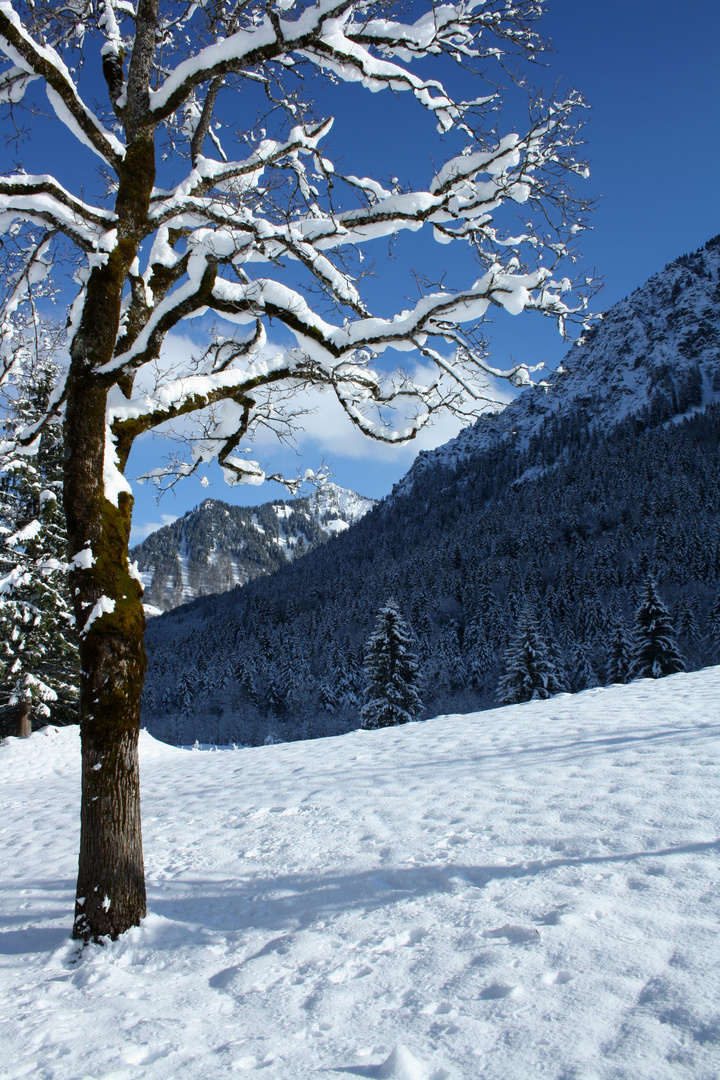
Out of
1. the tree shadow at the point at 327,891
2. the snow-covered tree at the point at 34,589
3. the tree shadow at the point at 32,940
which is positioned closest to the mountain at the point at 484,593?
the tree shadow at the point at 327,891

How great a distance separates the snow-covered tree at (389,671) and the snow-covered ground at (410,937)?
76.6 feet

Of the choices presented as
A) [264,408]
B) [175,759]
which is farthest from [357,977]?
[175,759]

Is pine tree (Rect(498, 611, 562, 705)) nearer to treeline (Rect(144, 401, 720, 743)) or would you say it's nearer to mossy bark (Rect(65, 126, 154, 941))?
treeline (Rect(144, 401, 720, 743))

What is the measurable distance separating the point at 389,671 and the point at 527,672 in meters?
8.77

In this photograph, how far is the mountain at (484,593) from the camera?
56.9 m

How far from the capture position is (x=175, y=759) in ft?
36.2

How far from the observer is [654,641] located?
31.7m

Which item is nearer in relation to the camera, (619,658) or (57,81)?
(57,81)

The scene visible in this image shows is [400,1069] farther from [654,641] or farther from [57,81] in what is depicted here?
[654,641]

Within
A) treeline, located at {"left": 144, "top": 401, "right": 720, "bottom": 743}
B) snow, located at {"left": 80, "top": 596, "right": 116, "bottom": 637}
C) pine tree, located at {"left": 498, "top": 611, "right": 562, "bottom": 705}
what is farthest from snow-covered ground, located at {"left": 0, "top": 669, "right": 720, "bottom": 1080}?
treeline, located at {"left": 144, "top": 401, "right": 720, "bottom": 743}

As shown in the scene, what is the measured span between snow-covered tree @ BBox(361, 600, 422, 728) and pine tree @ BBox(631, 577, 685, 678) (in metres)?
14.6

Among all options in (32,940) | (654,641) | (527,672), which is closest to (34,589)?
(32,940)

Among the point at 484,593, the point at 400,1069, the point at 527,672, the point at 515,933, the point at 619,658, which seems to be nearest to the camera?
the point at 400,1069

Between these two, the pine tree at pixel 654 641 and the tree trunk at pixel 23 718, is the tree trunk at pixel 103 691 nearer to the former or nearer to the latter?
the tree trunk at pixel 23 718
